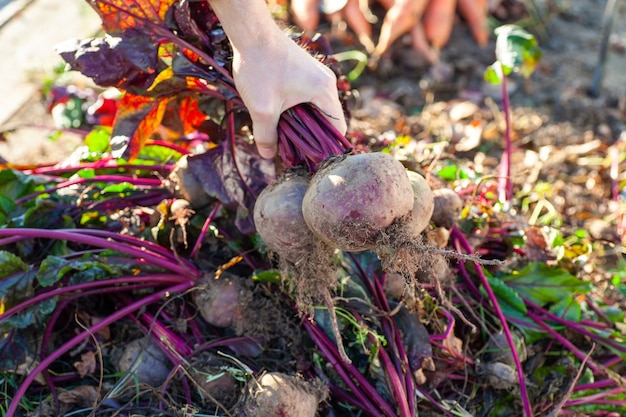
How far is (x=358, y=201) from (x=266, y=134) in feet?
1.52

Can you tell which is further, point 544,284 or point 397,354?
point 544,284

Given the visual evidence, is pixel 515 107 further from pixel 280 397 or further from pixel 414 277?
pixel 280 397

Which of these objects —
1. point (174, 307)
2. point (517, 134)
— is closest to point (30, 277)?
point (174, 307)

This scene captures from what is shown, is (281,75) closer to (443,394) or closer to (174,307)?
(174,307)

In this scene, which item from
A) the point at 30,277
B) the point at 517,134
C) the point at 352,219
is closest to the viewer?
the point at 352,219

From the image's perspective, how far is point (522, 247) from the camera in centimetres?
231

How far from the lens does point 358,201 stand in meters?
1.50

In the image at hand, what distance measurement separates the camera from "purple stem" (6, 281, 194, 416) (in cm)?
176

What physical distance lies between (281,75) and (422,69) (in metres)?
2.99

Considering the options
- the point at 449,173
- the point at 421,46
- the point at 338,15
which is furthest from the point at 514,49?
the point at 338,15

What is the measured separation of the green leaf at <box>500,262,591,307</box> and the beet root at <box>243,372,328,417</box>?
918 millimetres

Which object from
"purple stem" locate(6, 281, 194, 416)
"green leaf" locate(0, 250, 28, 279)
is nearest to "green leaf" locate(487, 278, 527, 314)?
"purple stem" locate(6, 281, 194, 416)

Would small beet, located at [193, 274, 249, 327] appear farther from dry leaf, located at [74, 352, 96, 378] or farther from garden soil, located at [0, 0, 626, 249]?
garden soil, located at [0, 0, 626, 249]

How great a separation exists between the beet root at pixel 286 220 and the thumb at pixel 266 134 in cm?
18
